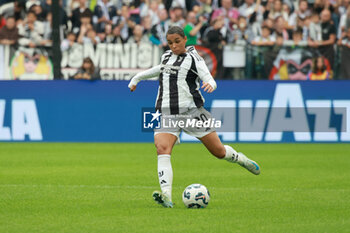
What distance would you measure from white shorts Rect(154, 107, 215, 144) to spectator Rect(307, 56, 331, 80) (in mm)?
9646

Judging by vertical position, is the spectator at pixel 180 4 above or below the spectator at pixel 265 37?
above

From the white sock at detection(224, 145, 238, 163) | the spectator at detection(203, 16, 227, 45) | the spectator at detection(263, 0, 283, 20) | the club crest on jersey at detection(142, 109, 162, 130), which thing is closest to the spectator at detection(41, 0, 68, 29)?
the club crest on jersey at detection(142, 109, 162, 130)

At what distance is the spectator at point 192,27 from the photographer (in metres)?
18.3

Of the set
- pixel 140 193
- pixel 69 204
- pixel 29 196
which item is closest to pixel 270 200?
pixel 140 193

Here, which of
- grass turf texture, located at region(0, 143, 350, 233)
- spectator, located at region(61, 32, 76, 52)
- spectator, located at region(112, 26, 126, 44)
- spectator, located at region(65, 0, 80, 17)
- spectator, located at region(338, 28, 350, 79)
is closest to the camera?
grass turf texture, located at region(0, 143, 350, 233)

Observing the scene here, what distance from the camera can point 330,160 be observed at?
547 inches

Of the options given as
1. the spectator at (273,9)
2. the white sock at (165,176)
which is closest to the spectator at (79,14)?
the spectator at (273,9)

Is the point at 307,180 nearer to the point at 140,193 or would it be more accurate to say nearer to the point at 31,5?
the point at 140,193

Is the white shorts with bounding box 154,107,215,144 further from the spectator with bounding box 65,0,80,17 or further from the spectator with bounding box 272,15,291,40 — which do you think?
the spectator with bounding box 65,0,80,17

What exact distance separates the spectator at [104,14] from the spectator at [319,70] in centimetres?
542

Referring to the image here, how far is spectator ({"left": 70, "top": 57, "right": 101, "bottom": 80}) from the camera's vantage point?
17766 millimetres

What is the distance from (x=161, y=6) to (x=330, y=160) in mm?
7983

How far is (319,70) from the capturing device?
17781 mm

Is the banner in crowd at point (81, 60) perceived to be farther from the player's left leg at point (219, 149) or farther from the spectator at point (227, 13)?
the player's left leg at point (219, 149)
